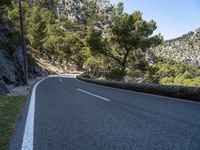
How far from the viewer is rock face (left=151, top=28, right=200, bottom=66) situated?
121m

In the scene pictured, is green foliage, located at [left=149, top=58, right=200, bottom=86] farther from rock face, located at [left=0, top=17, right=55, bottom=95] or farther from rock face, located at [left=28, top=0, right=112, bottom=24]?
rock face, located at [left=28, top=0, right=112, bottom=24]

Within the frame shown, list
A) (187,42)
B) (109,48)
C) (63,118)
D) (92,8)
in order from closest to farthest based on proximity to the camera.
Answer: (63,118) < (109,48) < (187,42) < (92,8)

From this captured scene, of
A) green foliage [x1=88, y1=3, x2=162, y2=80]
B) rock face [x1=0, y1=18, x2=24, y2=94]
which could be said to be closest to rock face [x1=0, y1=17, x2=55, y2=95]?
rock face [x1=0, y1=18, x2=24, y2=94]

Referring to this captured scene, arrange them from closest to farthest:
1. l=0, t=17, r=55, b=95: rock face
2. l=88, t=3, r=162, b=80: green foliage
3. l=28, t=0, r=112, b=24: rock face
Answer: l=0, t=17, r=55, b=95: rock face
l=88, t=3, r=162, b=80: green foliage
l=28, t=0, r=112, b=24: rock face

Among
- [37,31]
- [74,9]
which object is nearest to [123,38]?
[37,31]

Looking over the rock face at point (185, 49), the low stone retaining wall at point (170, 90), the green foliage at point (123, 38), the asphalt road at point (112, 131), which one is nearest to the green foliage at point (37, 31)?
the green foliage at point (123, 38)

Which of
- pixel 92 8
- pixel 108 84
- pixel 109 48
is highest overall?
pixel 92 8

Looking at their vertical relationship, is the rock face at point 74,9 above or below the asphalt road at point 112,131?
above

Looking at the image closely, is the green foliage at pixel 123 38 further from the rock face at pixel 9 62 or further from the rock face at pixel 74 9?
the rock face at pixel 74 9

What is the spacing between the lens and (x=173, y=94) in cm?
1181

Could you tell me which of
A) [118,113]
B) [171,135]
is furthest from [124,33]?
[171,135]

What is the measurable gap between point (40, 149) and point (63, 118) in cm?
241

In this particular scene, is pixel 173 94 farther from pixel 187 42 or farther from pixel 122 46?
pixel 187 42

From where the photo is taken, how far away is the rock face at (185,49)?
121m
